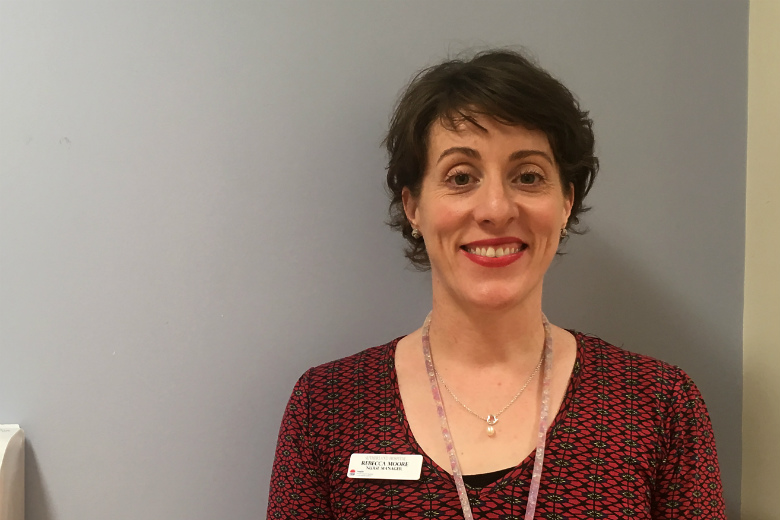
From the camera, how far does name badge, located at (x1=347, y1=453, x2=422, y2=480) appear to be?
0.99 metres

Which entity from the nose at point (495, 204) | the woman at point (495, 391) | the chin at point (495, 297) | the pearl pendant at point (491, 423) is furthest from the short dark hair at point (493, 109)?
the pearl pendant at point (491, 423)

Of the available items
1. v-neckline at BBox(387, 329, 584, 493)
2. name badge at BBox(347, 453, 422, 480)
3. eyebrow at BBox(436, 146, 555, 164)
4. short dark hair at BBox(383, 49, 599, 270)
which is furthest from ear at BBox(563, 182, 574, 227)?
name badge at BBox(347, 453, 422, 480)

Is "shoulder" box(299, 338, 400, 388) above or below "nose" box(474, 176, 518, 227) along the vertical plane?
below

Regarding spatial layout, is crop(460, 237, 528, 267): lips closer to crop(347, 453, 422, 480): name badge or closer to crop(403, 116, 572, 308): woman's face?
crop(403, 116, 572, 308): woman's face

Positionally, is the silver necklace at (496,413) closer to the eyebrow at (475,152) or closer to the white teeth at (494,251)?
the white teeth at (494,251)

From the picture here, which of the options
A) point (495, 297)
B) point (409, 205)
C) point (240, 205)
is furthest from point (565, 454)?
point (240, 205)

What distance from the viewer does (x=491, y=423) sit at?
1.04 meters

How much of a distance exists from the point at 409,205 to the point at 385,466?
0.50m

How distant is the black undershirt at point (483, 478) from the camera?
3.17 ft

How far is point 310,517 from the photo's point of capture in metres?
1.06

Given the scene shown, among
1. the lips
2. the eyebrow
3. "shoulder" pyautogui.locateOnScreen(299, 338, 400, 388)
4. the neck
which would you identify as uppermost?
the eyebrow

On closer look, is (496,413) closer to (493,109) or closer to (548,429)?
(548,429)

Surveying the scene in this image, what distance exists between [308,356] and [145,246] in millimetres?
440

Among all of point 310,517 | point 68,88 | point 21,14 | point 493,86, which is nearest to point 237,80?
point 68,88
